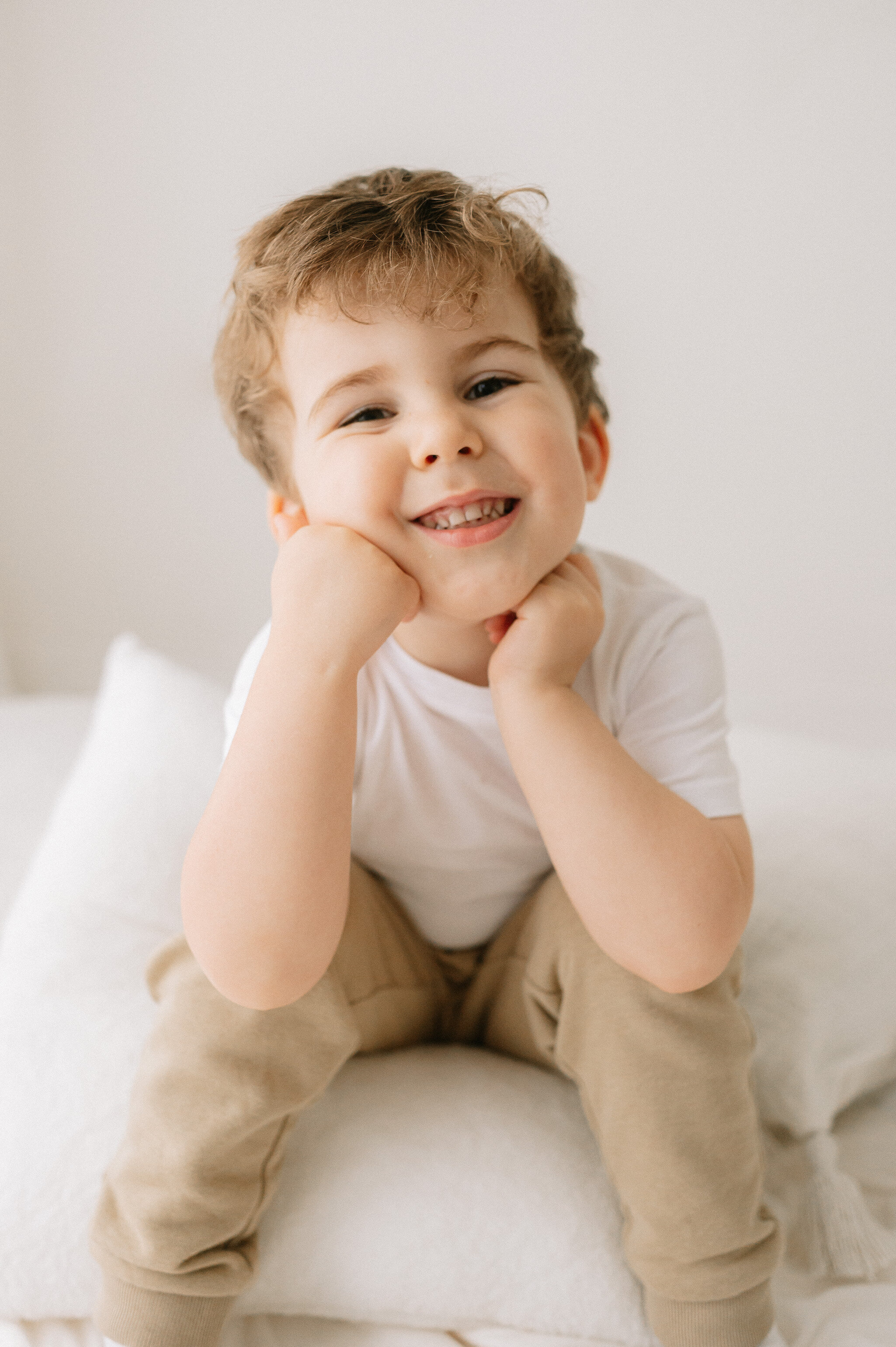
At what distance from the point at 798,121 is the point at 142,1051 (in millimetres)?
1288

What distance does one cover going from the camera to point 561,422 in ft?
2.48

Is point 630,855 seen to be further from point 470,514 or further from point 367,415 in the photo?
point 367,415

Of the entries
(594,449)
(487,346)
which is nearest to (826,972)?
(594,449)

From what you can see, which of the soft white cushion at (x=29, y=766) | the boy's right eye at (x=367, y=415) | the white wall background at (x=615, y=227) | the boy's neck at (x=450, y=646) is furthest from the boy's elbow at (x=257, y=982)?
the white wall background at (x=615, y=227)

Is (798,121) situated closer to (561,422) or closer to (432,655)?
(561,422)

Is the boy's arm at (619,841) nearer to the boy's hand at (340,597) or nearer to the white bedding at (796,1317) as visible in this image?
the boy's hand at (340,597)

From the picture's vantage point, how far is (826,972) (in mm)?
924

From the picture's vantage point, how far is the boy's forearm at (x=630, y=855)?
26.9 inches

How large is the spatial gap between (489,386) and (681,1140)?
1.80 ft

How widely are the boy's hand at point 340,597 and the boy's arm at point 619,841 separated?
3.9 inches

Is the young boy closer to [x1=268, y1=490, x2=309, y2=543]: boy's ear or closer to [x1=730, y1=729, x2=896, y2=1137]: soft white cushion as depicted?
[x1=268, y1=490, x2=309, y2=543]: boy's ear

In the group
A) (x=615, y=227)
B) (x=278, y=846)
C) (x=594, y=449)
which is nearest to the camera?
(x=278, y=846)

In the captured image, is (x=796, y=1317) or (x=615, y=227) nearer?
(x=796, y=1317)

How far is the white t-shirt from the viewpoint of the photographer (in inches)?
32.4
